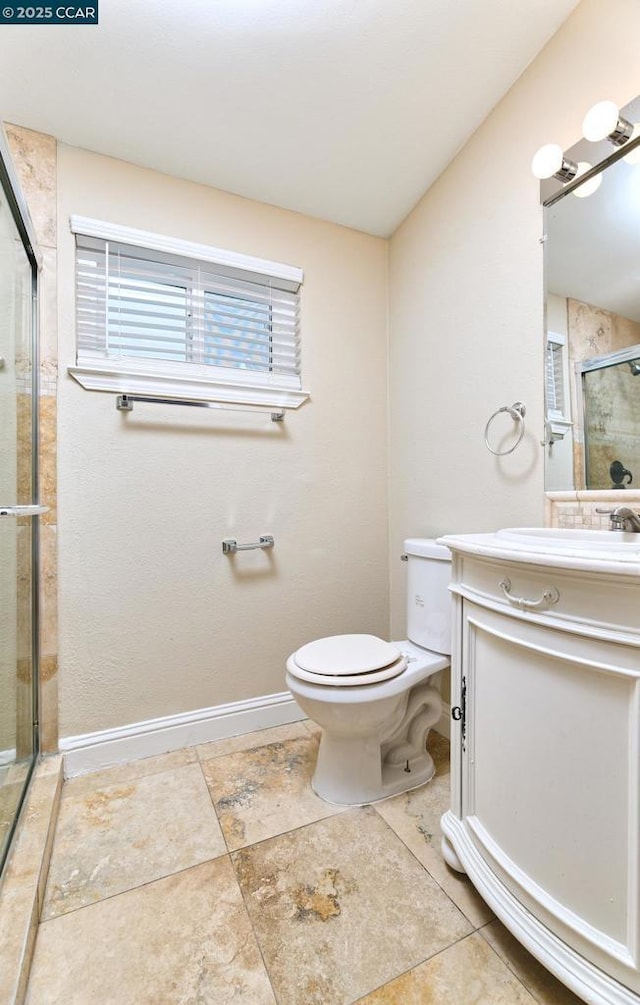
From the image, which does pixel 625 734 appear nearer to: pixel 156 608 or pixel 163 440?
pixel 156 608

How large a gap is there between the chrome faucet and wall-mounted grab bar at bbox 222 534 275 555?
1206mm

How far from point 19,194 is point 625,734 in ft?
6.19

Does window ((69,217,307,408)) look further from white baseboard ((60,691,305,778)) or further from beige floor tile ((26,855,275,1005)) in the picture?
beige floor tile ((26,855,275,1005))

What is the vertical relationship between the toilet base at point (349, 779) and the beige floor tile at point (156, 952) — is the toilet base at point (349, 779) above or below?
above

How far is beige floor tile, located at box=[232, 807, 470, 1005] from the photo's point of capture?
2.74 ft

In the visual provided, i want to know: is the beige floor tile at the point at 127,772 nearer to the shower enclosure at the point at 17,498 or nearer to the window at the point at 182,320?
the shower enclosure at the point at 17,498

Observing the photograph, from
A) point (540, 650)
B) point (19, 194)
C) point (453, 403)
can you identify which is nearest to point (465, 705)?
point (540, 650)

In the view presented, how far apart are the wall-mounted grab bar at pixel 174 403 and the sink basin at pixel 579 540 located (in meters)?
1.08

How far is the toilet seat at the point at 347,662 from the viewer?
48.4 inches

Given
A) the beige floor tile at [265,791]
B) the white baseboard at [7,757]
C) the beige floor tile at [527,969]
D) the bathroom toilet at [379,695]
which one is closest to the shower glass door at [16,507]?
the white baseboard at [7,757]

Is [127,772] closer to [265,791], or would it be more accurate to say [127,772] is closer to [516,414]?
[265,791]

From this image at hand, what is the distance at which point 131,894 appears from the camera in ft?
3.32

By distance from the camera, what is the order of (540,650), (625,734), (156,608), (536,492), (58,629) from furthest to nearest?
1. (156,608)
2. (58,629)
3. (536,492)
4. (540,650)
5. (625,734)

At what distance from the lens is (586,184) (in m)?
1.14
